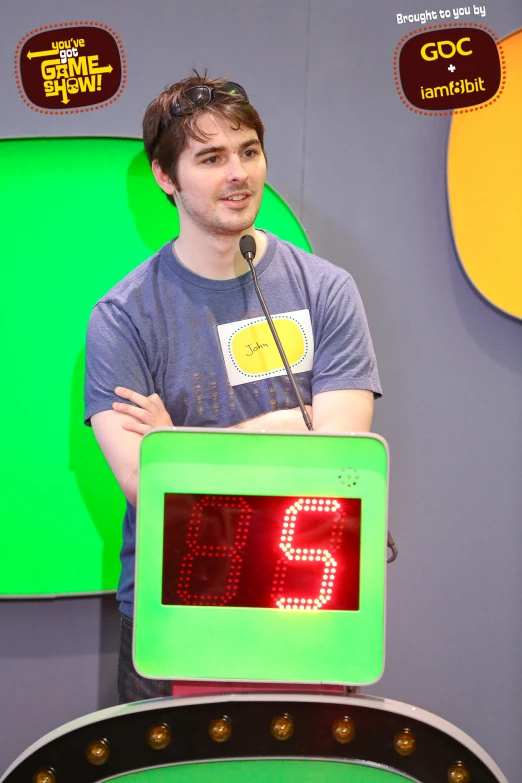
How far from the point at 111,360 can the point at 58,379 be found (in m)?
0.59

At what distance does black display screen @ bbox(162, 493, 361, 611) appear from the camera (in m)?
1.04

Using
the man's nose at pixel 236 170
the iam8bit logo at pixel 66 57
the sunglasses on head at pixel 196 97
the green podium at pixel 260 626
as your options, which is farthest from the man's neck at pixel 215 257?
the green podium at pixel 260 626

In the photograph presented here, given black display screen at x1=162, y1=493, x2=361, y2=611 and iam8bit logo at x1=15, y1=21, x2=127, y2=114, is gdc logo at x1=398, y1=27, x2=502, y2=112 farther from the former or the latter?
black display screen at x1=162, y1=493, x2=361, y2=611

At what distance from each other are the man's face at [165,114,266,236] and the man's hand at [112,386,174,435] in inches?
15.8

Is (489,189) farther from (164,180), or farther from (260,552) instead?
(260,552)

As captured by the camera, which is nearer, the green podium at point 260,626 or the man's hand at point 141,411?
the green podium at point 260,626

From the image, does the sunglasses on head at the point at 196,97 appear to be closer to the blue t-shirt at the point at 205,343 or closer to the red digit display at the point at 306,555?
the blue t-shirt at the point at 205,343

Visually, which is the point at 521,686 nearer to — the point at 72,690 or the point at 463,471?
the point at 463,471

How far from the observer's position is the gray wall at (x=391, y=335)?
2.33 m

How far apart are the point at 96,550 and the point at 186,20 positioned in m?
1.44

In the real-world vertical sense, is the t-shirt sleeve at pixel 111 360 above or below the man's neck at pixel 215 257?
below

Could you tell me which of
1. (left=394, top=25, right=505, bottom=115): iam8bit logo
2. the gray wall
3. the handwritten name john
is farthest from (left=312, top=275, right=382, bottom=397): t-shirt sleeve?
(left=394, top=25, right=505, bottom=115): iam8bit logo

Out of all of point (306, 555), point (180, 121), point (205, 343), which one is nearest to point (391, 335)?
point (205, 343)

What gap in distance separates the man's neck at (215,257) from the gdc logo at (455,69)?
32.1 inches
